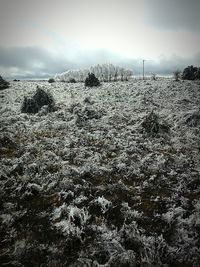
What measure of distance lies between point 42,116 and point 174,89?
19.6 m

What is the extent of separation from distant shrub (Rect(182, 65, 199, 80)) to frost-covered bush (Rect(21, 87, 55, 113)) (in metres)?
29.2

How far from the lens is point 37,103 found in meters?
22.8

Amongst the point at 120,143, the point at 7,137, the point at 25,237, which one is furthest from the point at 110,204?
the point at 7,137

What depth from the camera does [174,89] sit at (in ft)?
97.6

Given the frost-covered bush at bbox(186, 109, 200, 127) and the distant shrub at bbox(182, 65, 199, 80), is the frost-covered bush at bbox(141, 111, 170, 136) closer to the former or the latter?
the frost-covered bush at bbox(186, 109, 200, 127)

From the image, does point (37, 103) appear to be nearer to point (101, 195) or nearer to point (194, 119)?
point (194, 119)

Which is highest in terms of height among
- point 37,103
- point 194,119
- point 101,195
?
point 37,103

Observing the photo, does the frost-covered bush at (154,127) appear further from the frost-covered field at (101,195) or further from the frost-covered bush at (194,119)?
the frost-covered bush at (194,119)

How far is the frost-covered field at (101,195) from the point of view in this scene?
558 cm

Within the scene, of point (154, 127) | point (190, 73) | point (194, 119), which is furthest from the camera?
point (190, 73)

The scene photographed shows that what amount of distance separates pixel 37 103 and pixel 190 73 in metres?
31.4

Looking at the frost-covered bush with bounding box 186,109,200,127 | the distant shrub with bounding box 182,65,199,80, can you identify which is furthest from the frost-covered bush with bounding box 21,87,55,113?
the distant shrub with bounding box 182,65,199,80

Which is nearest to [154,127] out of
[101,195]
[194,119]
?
[194,119]

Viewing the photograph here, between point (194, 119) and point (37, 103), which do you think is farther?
point (37, 103)
